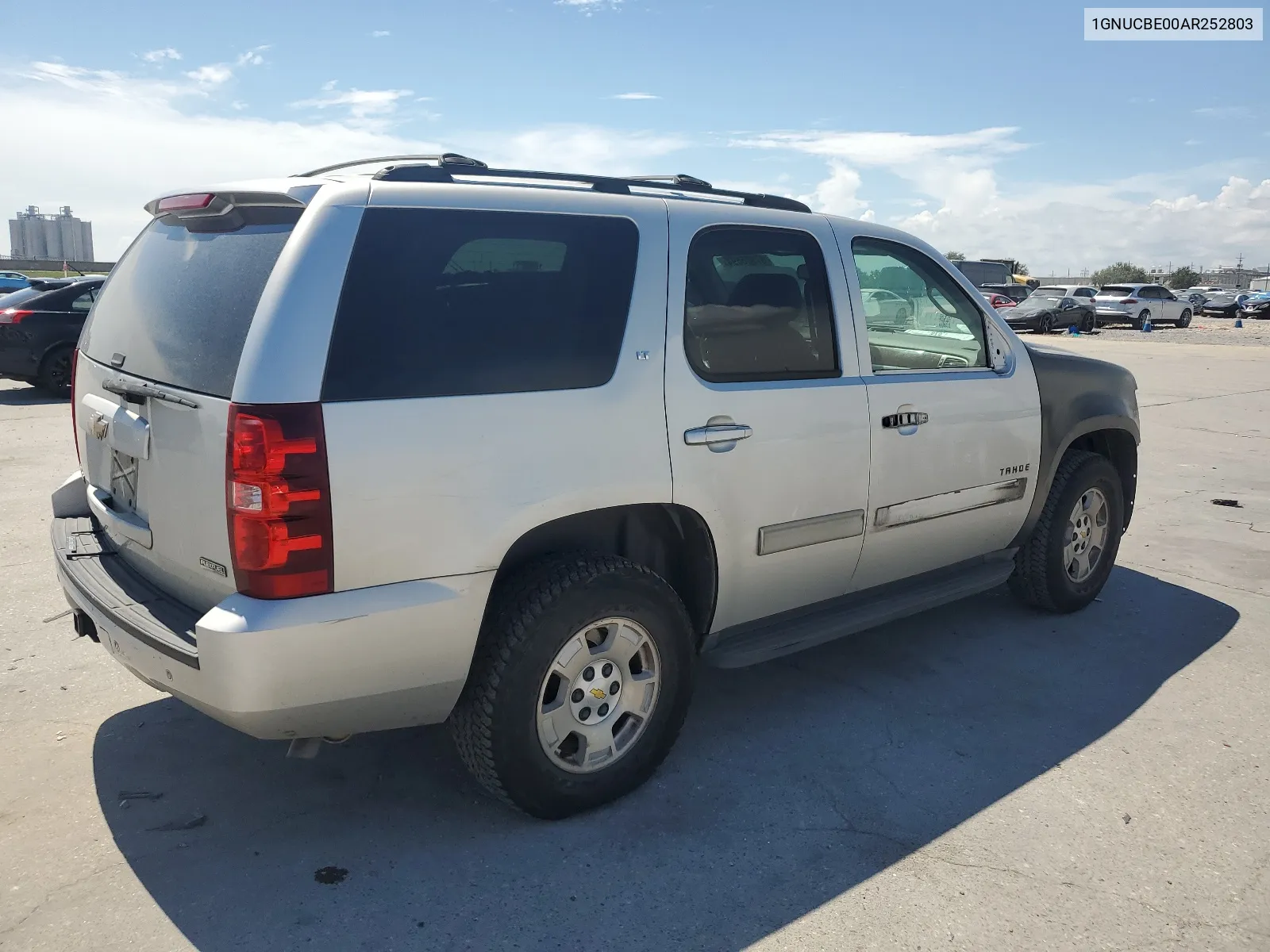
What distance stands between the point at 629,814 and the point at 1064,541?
2.91 m

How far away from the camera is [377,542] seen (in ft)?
8.70

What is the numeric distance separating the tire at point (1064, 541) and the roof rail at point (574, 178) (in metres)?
2.06

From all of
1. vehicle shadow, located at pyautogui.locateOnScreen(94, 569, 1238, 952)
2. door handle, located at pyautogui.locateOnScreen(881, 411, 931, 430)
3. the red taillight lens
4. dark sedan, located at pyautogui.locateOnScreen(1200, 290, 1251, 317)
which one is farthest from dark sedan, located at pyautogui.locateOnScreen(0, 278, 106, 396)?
dark sedan, located at pyautogui.locateOnScreen(1200, 290, 1251, 317)

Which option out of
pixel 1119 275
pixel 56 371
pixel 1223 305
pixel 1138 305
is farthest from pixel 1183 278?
pixel 56 371

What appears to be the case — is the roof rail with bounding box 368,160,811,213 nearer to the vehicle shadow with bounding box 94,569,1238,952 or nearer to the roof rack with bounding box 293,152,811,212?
the roof rack with bounding box 293,152,811,212

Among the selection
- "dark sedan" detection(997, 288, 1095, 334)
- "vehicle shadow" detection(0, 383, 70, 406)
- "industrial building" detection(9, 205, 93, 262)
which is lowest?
"vehicle shadow" detection(0, 383, 70, 406)

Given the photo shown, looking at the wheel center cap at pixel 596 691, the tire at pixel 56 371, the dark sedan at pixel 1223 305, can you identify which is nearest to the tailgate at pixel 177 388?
the wheel center cap at pixel 596 691

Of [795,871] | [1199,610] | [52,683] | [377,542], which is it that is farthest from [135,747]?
[1199,610]

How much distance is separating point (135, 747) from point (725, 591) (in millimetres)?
2219

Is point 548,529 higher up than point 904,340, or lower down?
lower down

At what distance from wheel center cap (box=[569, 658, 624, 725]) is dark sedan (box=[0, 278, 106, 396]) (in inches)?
448

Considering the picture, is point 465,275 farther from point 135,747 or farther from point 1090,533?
point 1090,533

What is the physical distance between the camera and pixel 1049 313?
31.7 metres

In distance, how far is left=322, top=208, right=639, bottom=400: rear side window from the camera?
8.82 ft
